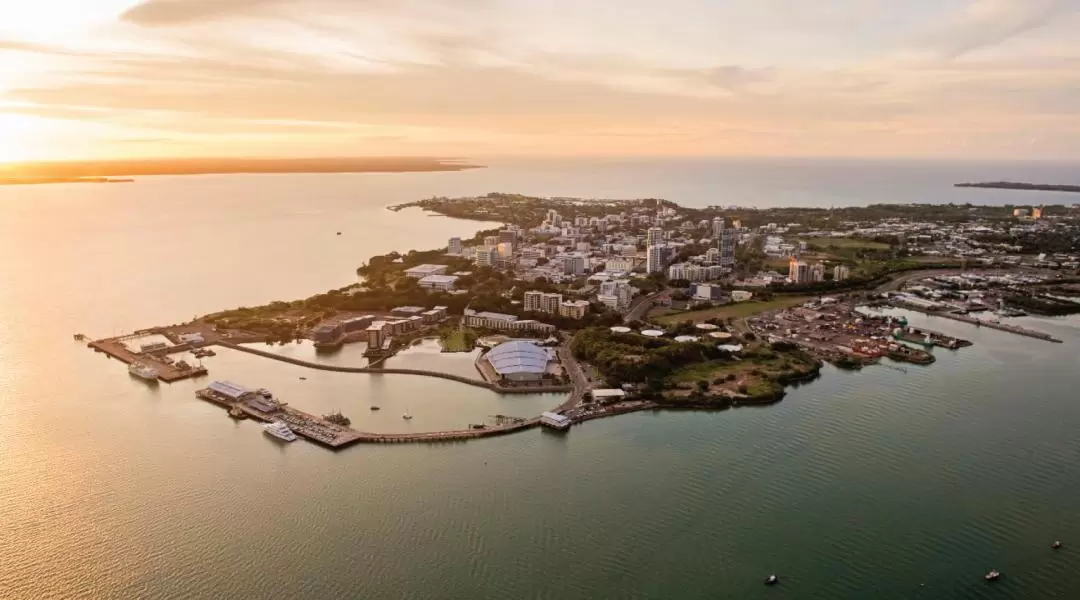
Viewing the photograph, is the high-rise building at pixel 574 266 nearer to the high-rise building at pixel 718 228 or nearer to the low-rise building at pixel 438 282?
the low-rise building at pixel 438 282

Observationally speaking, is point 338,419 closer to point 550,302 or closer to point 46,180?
point 550,302

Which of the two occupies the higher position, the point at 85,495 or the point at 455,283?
the point at 455,283

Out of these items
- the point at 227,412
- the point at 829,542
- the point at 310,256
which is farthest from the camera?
the point at 310,256

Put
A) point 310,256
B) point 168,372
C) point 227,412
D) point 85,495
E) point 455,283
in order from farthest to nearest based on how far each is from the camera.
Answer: point 310,256, point 455,283, point 168,372, point 227,412, point 85,495

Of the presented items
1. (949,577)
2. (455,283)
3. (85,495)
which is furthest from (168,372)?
(949,577)

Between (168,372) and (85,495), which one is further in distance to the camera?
(168,372)

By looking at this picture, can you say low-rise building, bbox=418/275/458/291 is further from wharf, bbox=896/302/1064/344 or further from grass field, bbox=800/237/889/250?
grass field, bbox=800/237/889/250

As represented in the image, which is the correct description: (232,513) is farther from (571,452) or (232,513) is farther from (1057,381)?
(1057,381)
